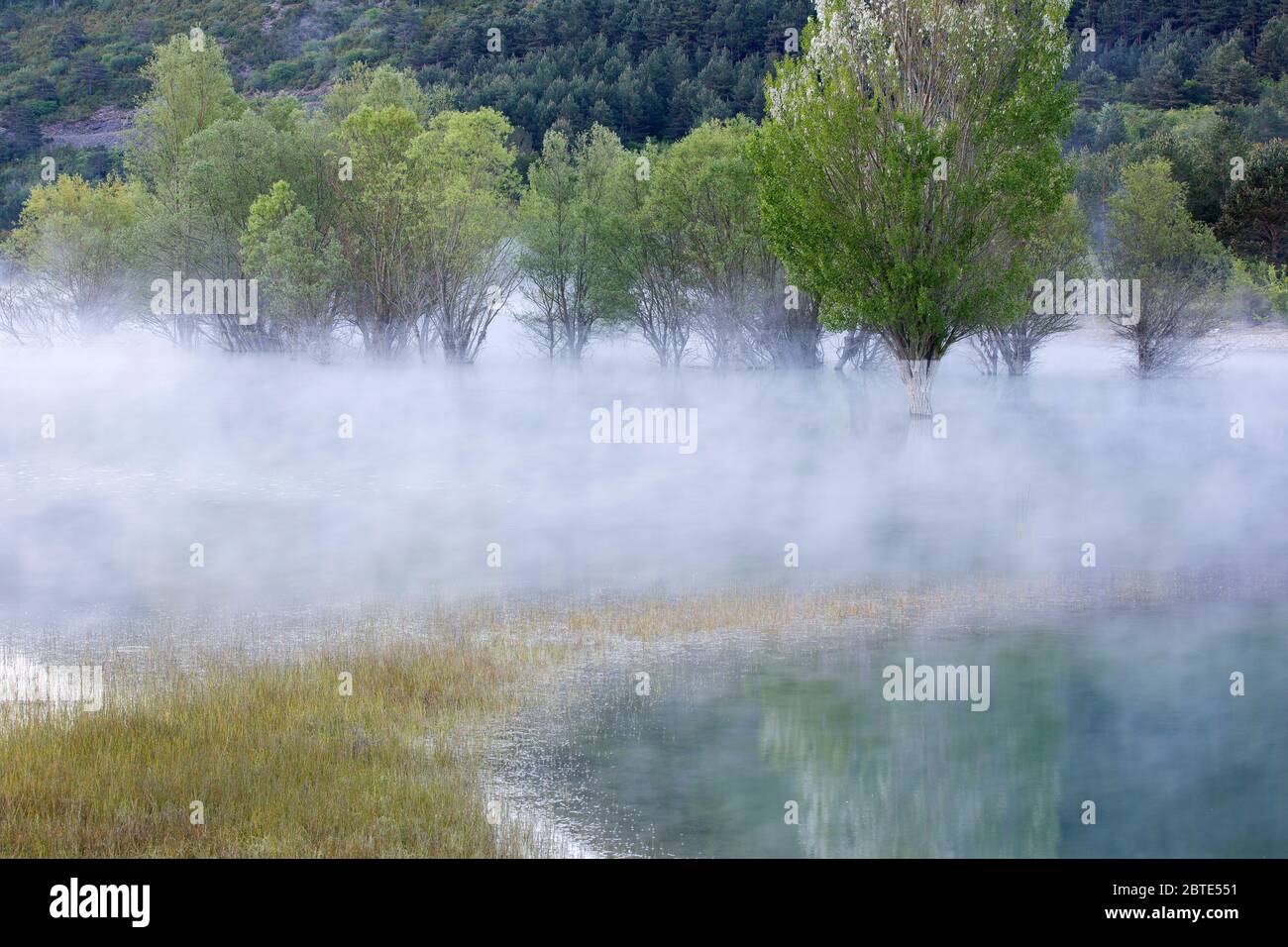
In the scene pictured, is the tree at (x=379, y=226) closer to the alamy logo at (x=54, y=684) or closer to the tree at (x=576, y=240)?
the tree at (x=576, y=240)

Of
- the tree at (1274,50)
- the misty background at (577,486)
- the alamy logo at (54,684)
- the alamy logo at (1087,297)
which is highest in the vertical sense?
the tree at (1274,50)

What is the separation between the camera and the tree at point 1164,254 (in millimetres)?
54500

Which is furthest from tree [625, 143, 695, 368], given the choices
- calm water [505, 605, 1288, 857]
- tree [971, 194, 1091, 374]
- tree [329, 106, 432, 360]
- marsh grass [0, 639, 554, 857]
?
marsh grass [0, 639, 554, 857]

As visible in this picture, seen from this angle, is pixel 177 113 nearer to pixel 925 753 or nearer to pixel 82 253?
pixel 82 253

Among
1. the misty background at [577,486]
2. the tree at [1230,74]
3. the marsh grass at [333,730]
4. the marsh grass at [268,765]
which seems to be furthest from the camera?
the tree at [1230,74]

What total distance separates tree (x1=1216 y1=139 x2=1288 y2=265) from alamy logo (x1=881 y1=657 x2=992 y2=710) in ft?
191

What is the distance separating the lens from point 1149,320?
5841 cm

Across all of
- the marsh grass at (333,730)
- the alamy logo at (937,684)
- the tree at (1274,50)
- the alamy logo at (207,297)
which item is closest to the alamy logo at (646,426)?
the alamy logo at (207,297)

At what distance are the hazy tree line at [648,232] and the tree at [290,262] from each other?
14 cm

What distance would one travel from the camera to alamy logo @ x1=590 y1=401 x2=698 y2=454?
4216 cm

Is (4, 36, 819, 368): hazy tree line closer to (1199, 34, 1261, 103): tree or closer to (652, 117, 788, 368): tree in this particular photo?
(652, 117, 788, 368): tree

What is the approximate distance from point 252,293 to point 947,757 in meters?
50.4

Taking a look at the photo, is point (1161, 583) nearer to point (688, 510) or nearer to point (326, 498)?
point (688, 510)
